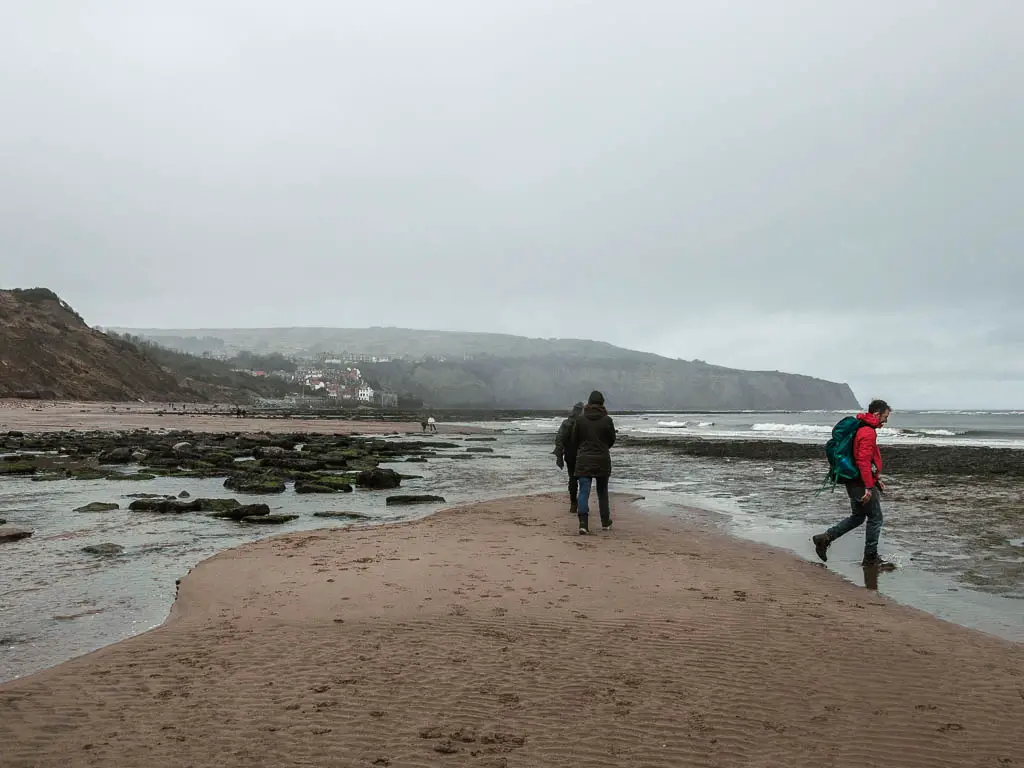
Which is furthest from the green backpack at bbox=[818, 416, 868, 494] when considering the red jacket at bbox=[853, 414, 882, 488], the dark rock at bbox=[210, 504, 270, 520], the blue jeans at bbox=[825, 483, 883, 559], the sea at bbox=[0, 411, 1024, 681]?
the dark rock at bbox=[210, 504, 270, 520]

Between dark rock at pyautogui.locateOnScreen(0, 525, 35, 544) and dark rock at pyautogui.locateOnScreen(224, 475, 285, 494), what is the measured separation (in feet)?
21.3

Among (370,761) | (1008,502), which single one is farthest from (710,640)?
(1008,502)

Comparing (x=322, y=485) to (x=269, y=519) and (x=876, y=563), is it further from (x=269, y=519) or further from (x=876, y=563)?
(x=876, y=563)

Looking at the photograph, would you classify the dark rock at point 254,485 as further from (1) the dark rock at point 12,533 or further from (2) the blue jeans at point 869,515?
(2) the blue jeans at point 869,515

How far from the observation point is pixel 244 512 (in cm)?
1236

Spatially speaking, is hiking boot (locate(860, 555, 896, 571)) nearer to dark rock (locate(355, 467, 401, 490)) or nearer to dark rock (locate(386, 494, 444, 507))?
dark rock (locate(386, 494, 444, 507))

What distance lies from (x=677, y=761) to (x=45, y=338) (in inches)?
4120

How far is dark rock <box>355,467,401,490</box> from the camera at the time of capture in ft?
60.0

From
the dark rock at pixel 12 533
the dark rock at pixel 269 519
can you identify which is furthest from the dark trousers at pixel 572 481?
the dark rock at pixel 12 533

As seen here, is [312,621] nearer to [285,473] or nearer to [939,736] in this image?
[939,736]

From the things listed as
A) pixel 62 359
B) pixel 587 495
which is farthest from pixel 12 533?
pixel 62 359

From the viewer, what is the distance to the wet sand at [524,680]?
3.59 meters

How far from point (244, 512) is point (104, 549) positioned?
10.4 ft

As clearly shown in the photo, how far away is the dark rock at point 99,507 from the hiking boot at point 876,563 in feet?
44.7
